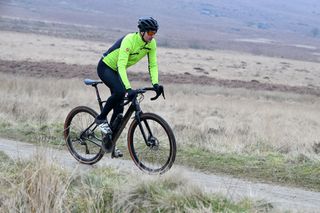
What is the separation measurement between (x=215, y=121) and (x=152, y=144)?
1142 centimetres

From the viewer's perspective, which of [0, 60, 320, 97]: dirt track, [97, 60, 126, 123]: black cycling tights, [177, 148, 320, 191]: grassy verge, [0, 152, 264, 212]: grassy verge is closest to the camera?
[0, 152, 264, 212]: grassy verge

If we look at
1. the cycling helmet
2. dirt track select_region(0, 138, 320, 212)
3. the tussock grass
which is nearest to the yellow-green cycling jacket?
the cycling helmet

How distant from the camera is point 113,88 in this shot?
8.41 meters

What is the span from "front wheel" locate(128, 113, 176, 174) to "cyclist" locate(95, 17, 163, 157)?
36 centimetres

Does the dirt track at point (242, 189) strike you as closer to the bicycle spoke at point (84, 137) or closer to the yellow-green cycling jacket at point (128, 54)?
the bicycle spoke at point (84, 137)

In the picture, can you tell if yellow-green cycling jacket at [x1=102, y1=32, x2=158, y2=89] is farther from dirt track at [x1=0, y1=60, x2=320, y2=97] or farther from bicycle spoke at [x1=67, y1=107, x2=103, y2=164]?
dirt track at [x1=0, y1=60, x2=320, y2=97]

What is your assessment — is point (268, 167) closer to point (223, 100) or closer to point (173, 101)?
point (173, 101)

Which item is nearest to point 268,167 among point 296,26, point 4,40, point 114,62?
point 114,62

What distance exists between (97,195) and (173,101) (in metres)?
19.1

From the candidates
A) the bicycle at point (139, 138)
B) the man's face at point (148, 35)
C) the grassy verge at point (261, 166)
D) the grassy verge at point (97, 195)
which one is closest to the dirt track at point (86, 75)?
the grassy verge at point (261, 166)

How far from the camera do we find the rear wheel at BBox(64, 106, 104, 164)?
29.8 feet

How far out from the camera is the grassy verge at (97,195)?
6348mm

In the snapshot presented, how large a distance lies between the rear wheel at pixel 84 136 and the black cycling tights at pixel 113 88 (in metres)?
0.54

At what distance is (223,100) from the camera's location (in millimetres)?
28469
